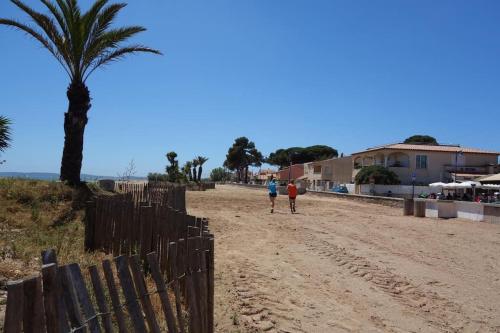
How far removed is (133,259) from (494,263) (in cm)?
1000

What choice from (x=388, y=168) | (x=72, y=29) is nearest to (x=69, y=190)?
(x=72, y=29)

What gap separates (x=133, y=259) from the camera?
3.27m

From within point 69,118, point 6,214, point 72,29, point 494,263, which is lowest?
point 494,263

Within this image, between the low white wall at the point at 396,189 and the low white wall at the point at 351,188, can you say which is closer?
the low white wall at the point at 396,189

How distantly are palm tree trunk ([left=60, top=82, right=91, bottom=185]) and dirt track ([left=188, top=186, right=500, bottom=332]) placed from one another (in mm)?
5027

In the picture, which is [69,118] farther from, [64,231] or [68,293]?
[68,293]

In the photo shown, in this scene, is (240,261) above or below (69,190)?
below

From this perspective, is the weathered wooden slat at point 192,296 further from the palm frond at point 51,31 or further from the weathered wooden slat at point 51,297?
the palm frond at point 51,31

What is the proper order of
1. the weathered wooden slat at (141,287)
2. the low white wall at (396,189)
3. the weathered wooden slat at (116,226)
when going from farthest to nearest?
the low white wall at (396,189)
the weathered wooden slat at (116,226)
the weathered wooden slat at (141,287)

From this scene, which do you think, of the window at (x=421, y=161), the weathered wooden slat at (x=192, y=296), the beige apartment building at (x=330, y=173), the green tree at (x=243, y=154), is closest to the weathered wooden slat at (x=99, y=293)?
the weathered wooden slat at (x=192, y=296)

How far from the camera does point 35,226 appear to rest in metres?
10.3

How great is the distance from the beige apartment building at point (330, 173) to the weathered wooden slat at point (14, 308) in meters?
65.2

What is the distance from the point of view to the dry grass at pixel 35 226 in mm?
6953

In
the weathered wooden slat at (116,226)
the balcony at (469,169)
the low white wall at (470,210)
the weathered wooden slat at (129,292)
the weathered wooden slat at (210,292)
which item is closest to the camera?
the weathered wooden slat at (129,292)
